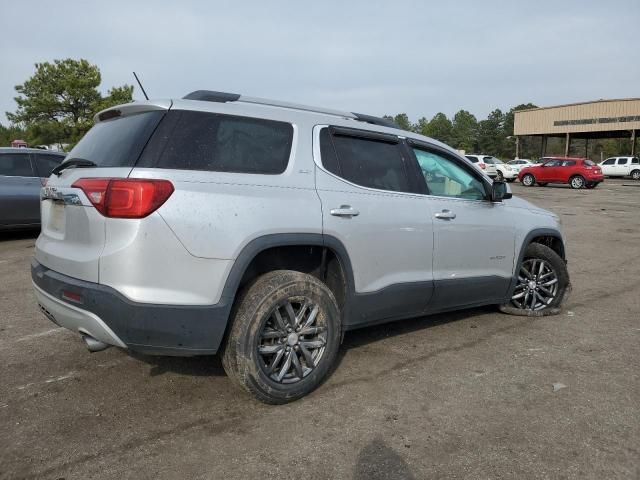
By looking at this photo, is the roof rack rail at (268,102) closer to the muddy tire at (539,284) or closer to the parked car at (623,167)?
the muddy tire at (539,284)

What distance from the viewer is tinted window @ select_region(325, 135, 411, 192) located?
3.54 m

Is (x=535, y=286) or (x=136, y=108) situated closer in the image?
(x=136, y=108)

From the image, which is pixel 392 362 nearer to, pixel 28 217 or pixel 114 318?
pixel 114 318

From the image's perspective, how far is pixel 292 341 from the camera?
10.3ft

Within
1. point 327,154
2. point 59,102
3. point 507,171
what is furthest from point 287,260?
point 59,102

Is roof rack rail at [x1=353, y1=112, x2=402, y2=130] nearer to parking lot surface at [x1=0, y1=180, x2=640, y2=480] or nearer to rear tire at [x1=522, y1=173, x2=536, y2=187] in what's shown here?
parking lot surface at [x1=0, y1=180, x2=640, y2=480]

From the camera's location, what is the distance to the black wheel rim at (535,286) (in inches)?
194

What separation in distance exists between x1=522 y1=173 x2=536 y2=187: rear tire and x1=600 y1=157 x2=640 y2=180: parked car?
1185 centimetres

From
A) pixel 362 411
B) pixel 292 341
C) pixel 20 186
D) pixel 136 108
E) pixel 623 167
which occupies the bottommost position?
pixel 362 411

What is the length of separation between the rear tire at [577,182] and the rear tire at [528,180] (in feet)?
7.38

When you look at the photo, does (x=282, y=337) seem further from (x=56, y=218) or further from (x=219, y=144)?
(x=56, y=218)

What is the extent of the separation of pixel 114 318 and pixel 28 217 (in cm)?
763

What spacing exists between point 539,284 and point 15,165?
867cm

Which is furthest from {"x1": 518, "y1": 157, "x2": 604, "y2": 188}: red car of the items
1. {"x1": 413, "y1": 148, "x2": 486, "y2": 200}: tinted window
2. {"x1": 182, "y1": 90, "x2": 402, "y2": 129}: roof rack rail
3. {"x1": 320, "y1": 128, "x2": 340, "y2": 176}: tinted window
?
{"x1": 320, "y1": 128, "x2": 340, "y2": 176}: tinted window
